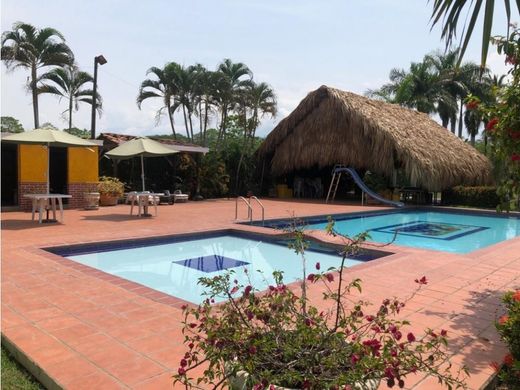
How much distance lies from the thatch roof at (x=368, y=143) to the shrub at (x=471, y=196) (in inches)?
17.3

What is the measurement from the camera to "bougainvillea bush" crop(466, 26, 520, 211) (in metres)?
3.20

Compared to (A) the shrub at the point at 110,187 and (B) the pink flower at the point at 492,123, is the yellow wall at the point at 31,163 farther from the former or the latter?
(B) the pink flower at the point at 492,123

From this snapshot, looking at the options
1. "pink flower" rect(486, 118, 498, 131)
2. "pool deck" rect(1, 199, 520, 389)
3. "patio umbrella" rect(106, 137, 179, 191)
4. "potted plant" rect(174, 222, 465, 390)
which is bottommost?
"pool deck" rect(1, 199, 520, 389)

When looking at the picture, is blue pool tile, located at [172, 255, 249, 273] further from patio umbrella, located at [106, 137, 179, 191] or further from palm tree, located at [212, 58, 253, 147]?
palm tree, located at [212, 58, 253, 147]

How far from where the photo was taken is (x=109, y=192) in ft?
47.2

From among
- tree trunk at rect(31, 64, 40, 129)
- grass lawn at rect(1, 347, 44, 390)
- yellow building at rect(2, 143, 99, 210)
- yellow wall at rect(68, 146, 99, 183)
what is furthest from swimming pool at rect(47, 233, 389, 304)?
tree trunk at rect(31, 64, 40, 129)

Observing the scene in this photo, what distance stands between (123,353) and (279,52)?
47.1 ft

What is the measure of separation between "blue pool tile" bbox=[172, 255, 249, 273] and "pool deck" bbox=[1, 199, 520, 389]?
200 cm

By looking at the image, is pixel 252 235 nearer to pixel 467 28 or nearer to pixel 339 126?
pixel 467 28

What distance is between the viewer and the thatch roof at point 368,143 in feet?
57.6

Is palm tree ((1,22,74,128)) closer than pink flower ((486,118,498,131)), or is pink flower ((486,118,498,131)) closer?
pink flower ((486,118,498,131))

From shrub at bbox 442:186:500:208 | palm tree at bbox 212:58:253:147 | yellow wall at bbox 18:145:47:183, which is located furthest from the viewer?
palm tree at bbox 212:58:253:147

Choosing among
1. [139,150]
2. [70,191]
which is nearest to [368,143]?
[139,150]

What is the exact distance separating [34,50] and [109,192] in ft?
29.6
